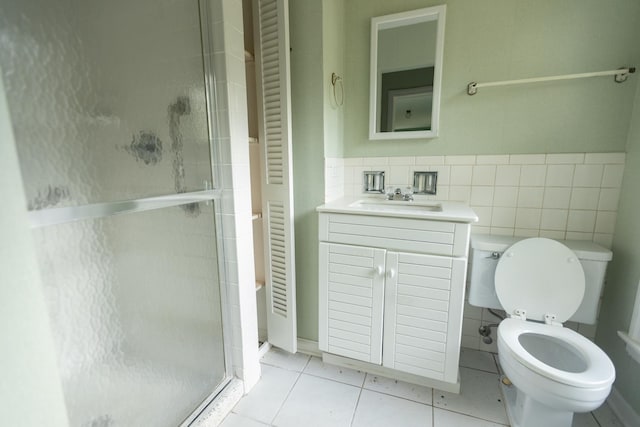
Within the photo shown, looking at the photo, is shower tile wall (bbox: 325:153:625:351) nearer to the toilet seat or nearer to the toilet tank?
the toilet tank

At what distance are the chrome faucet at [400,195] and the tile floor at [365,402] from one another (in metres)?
1.00

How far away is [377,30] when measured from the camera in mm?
1665

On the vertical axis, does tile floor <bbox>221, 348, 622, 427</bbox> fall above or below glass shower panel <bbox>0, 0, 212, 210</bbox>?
below

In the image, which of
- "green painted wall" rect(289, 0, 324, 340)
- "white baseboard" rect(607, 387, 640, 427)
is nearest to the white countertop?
"green painted wall" rect(289, 0, 324, 340)

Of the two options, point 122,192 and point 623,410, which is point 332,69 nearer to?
point 122,192

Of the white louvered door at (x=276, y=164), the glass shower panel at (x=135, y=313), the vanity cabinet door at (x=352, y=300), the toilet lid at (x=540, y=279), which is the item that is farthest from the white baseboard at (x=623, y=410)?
the glass shower panel at (x=135, y=313)

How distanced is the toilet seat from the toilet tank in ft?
0.57

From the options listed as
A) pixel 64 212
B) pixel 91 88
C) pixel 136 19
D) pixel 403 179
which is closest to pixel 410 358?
pixel 403 179

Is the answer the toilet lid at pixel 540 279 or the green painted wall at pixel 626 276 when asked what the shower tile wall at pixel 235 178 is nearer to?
the toilet lid at pixel 540 279

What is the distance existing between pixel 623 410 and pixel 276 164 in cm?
197

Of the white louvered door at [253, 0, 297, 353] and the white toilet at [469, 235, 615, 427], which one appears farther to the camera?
the white louvered door at [253, 0, 297, 353]

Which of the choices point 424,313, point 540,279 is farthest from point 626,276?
point 424,313

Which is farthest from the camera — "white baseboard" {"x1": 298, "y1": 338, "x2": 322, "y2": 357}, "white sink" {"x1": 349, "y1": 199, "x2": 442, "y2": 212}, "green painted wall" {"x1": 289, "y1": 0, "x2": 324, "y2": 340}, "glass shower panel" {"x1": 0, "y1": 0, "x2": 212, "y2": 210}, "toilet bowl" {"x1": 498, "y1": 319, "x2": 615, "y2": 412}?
"white baseboard" {"x1": 298, "y1": 338, "x2": 322, "y2": 357}

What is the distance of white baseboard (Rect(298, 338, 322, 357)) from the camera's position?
1.72 meters
